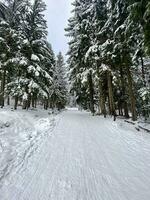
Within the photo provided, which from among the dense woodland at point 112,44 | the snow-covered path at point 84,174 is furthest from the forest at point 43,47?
the snow-covered path at point 84,174

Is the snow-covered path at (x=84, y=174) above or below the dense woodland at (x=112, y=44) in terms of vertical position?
below

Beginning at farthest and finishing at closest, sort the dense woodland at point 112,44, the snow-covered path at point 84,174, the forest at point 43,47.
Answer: the forest at point 43,47, the dense woodland at point 112,44, the snow-covered path at point 84,174

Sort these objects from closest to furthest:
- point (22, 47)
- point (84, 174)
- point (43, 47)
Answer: point (84, 174) → point (22, 47) → point (43, 47)

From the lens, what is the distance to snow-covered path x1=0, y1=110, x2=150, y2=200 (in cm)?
448

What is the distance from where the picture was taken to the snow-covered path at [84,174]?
4480 millimetres

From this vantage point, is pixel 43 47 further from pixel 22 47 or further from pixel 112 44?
pixel 112 44

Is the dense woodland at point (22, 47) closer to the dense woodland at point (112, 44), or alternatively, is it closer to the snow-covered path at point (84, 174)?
the dense woodland at point (112, 44)

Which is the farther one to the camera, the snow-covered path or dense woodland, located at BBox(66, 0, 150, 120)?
dense woodland, located at BBox(66, 0, 150, 120)

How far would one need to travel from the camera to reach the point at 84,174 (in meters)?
5.62

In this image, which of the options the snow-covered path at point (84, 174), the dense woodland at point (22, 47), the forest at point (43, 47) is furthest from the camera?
the dense woodland at point (22, 47)

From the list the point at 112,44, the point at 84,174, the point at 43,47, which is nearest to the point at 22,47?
the point at 43,47

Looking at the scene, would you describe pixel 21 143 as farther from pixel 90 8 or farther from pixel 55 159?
pixel 90 8

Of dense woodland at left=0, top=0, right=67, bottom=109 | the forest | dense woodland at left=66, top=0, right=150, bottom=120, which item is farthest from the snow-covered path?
dense woodland at left=0, top=0, right=67, bottom=109

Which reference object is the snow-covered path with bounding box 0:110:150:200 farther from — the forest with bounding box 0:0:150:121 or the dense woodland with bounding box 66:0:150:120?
the forest with bounding box 0:0:150:121
